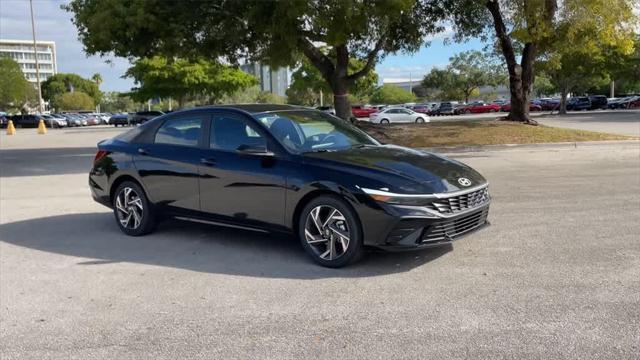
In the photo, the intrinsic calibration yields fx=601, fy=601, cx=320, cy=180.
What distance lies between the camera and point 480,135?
18844mm

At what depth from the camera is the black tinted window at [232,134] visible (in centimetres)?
611

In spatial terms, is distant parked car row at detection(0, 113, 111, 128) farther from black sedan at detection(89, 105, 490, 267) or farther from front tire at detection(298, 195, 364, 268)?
front tire at detection(298, 195, 364, 268)

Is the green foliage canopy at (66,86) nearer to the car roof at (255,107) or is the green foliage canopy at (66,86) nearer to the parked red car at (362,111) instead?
the parked red car at (362,111)

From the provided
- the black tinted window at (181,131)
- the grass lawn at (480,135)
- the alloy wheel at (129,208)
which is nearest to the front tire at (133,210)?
the alloy wheel at (129,208)

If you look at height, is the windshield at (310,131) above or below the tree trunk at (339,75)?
below

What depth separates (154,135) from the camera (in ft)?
23.2

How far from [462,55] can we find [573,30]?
64.9m

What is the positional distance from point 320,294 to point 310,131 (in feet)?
6.65

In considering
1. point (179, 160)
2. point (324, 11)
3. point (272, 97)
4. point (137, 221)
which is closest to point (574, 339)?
point (179, 160)

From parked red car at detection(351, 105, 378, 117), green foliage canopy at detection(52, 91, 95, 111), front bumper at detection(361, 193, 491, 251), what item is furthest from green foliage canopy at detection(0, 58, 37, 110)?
front bumper at detection(361, 193, 491, 251)

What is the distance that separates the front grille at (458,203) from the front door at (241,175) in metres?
1.47

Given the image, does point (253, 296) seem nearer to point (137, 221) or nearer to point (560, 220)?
point (137, 221)

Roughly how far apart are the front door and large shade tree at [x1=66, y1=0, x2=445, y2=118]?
9.66m

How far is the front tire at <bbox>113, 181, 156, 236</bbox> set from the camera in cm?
704
